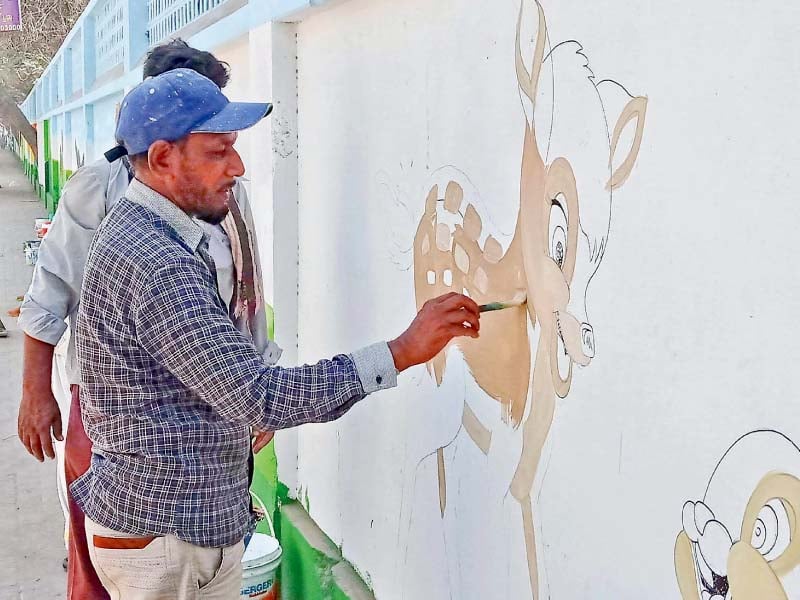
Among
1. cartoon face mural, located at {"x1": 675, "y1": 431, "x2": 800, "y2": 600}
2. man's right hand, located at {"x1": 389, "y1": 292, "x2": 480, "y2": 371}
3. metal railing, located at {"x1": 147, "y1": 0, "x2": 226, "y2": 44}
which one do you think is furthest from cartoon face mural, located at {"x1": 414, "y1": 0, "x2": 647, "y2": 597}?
metal railing, located at {"x1": 147, "y1": 0, "x2": 226, "y2": 44}

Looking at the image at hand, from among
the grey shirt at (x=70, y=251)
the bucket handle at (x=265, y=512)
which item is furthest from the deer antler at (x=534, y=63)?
the bucket handle at (x=265, y=512)

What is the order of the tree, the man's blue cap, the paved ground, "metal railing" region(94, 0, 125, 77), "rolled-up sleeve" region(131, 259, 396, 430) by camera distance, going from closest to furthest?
"rolled-up sleeve" region(131, 259, 396, 430) → the man's blue cap → the paved ground → "metal railing" region(94, 0, 125, 77) → the tree

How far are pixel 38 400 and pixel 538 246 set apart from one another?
5.81ft

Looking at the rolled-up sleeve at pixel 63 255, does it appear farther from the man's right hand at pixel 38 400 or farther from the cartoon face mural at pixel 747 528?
the cartoon face mural at pixel 747 528

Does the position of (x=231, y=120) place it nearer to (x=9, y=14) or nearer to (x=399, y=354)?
(x=399, y=354)

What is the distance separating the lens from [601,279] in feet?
5.72

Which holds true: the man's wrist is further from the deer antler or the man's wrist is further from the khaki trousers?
the khaki trousers

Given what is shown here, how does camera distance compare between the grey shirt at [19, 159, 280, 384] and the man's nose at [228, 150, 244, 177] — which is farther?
the grey shirt at [19, 159, 280, 384]

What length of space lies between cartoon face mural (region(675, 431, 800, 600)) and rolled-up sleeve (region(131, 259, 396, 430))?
Answer: 2.34ft

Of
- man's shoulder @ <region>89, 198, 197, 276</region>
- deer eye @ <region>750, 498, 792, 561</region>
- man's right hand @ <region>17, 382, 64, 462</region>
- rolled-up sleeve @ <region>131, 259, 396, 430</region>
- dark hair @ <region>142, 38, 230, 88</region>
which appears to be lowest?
man's right hand @ <region>17, 382, 64, 462</region>

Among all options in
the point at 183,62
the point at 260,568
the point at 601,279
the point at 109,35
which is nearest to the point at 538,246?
the point at 601,279

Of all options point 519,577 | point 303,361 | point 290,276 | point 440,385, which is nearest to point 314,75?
point 290,276

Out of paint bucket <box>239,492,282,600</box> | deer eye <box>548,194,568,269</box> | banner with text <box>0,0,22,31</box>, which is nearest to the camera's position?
deer eye <box>548,194,568,269</box>

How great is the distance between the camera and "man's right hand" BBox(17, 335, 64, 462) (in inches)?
120
